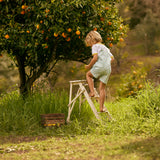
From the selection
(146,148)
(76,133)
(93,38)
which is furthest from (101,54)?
(146,148)

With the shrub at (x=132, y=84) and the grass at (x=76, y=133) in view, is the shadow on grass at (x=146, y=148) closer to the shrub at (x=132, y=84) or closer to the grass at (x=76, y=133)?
the grass at (x=76, y=133)

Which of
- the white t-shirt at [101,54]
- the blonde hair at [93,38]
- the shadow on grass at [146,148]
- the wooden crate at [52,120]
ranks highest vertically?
the blonde hair at [93,38]

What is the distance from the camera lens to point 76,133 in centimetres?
518

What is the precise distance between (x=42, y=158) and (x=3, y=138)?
1733 millimetres

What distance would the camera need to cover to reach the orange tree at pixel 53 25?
552cm

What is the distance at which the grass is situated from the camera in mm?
3746

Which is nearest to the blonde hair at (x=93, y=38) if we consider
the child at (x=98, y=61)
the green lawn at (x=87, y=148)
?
the child at (x=98, y=61)

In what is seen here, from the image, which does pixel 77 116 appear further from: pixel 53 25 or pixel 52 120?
pixel 53 25

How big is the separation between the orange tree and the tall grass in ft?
2.20

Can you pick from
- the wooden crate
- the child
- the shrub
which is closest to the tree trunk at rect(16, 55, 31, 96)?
the wooden crate

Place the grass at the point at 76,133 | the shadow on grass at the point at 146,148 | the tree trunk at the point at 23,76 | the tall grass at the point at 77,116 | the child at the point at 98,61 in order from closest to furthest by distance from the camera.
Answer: the shadow on grass at the point at 146,148 < the grass at the point at 76,133 < the tall grass at the point at 77,116 < the child at the point at 98,61 < the tree trunk at the point at 23,76

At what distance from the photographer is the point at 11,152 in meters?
4.15

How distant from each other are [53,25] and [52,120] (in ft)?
6.41

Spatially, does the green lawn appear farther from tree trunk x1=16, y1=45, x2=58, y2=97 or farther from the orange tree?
tree trunk x1=16, y1=45, x2=58, y2=97
